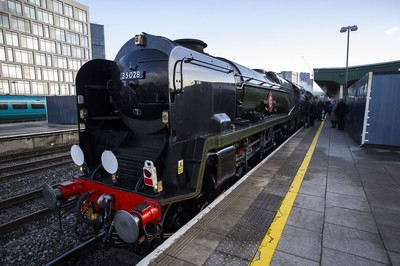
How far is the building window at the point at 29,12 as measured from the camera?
1940 inches

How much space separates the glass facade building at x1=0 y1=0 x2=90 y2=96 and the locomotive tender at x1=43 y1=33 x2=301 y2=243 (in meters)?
54.6

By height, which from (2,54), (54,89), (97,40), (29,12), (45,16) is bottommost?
(54,89)

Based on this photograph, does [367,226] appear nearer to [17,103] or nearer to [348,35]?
[348,35]

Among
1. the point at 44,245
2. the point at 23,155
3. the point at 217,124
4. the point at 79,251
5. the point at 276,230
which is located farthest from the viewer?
the point at 23,155

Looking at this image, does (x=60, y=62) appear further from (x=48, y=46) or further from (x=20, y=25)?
(x=20, y=25)

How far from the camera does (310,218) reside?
11.6 ft

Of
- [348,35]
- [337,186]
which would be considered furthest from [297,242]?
[348,35]

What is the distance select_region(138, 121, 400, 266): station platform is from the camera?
270 cm

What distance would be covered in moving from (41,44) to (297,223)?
64.3 m

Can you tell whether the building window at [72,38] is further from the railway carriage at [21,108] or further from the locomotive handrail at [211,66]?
the locomotive handrail at [211,66]

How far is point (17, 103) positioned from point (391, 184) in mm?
30242

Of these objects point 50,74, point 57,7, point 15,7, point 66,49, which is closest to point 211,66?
point 15,7

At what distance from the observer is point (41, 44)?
52.9 m

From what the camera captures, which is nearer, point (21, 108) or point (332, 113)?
point (332, 113)
